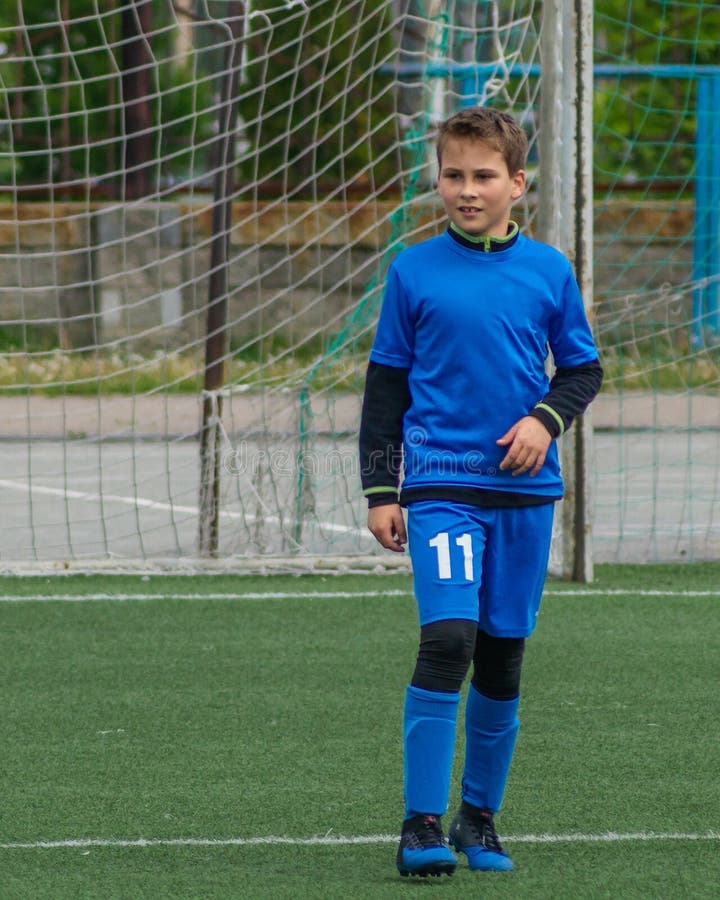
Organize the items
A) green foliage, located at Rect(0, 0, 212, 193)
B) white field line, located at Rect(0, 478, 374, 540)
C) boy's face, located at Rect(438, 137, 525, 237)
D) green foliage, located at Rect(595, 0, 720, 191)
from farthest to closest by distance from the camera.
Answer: green foliage, located at Rect(595, 0, 720, 191) → green foliage, located at Rect(0, 0, 212, 193) → white field line, located at Rect(0, 478, 374, 540) → boy's face, located at Rect(438, 137, 525, 237)

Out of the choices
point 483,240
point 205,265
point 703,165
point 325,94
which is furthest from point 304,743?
point 703,165

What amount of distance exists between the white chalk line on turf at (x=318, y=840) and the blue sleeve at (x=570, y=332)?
1.03 m

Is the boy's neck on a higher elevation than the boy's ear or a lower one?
lower

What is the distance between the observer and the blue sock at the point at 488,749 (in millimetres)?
3428

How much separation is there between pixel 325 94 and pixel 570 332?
678cm

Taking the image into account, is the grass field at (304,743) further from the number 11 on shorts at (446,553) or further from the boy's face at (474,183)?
the boy's face at (474,183)

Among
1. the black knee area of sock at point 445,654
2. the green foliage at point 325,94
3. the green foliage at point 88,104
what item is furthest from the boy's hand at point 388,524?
the green foliage at point 88,104

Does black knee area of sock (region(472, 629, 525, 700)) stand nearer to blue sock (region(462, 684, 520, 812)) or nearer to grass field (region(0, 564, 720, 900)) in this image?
blue sock (region(462, 684, 520, 812))

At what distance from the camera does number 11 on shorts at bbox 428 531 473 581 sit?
3256 millimetres

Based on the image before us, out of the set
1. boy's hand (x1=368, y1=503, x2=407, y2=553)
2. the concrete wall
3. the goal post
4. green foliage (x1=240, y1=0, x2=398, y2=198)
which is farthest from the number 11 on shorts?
the concrete wall

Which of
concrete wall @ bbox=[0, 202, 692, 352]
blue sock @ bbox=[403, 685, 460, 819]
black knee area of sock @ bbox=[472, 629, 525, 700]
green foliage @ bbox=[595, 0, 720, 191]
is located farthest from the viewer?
green foliage @ bbox=[595, 0, 720, 191]

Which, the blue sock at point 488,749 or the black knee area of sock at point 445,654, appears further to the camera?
the blue sock at point 488,749

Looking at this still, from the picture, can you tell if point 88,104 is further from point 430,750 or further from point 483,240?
point 430,750

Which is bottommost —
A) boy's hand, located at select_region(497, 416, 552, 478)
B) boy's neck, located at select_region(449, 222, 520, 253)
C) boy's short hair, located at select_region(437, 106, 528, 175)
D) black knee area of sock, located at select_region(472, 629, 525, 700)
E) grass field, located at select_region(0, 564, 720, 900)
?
grass field, located at select_region(0, 564, 720, 900)
